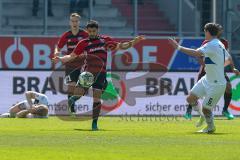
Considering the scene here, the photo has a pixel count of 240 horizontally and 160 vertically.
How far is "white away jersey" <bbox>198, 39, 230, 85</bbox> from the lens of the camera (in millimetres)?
16312

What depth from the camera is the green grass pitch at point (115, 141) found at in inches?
483

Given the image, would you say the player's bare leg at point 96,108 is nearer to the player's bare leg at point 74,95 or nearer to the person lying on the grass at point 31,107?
the player's bare leg at point 74,95

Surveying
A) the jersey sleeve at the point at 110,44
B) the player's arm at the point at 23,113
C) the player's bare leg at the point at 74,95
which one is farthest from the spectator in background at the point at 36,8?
the jersey sleeve at the point at 110,44

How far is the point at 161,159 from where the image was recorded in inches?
466

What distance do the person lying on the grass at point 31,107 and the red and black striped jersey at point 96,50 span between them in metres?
3.89

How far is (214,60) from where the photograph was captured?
53.8 feet

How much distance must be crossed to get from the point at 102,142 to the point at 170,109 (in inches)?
397

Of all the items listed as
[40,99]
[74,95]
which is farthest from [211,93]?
[40,99]

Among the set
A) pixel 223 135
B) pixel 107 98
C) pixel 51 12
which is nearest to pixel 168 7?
pixel 51 12

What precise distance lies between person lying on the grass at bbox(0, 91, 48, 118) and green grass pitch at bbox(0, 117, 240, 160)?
1998mm

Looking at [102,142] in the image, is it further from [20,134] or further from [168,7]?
[168,7]

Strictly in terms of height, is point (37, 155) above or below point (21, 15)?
below

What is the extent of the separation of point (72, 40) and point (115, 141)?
6.78 meters

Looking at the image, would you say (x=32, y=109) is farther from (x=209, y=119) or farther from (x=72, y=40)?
(x=209, y=119)
